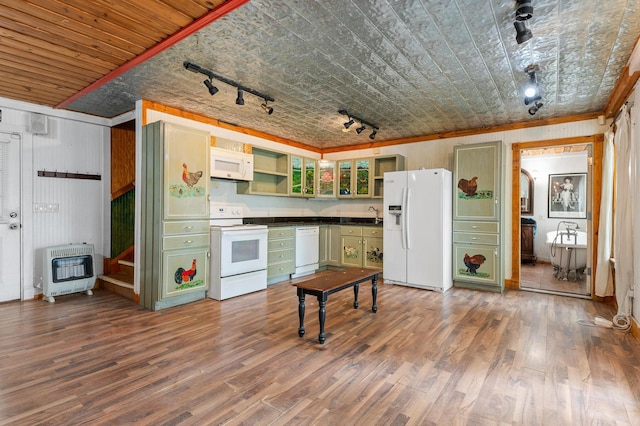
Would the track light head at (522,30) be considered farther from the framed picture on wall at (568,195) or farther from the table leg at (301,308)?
the framed picture on wall at (568,195)

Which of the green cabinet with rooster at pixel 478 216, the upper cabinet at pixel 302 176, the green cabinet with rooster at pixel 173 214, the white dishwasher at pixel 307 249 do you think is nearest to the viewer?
the green cabinet with rooster at pixel 173 214

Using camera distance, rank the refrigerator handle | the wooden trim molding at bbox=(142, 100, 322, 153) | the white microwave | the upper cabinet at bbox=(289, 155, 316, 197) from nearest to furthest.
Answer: the wooden trim molding at bbox=(142, 100, 322, 153) < the white microwave < the refrigerator handle < the upper cabinet at bbox=(289, 155, 316, 197)

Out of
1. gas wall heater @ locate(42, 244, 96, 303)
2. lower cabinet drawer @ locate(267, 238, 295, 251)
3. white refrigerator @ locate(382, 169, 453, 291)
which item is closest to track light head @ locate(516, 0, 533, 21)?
white refrigerator @ locate(382, 169, 453, 291)

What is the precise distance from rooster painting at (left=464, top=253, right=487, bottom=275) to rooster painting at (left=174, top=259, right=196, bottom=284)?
3.96 metres

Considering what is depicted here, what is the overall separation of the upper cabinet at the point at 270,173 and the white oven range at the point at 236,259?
990 mm

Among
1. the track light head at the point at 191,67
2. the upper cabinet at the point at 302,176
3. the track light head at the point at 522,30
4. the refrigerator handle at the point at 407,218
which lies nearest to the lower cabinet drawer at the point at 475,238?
the refrigerator handle at the point at 407,218

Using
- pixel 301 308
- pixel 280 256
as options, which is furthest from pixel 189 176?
pixel 301 308

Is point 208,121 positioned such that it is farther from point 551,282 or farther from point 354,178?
point 551,282

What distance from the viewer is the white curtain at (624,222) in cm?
341

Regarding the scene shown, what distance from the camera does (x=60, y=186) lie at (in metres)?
4.57

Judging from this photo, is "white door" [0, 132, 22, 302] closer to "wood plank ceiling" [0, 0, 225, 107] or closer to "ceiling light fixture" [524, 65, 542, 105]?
"wood plank ceiling" [0, 0, 225, 107]

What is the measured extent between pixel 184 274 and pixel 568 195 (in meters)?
7.85

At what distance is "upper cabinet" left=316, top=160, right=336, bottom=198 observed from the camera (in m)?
6.60

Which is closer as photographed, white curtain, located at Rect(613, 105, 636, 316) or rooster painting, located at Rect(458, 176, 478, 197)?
white curtain, located at Rect(613, 105, 636, 316)
